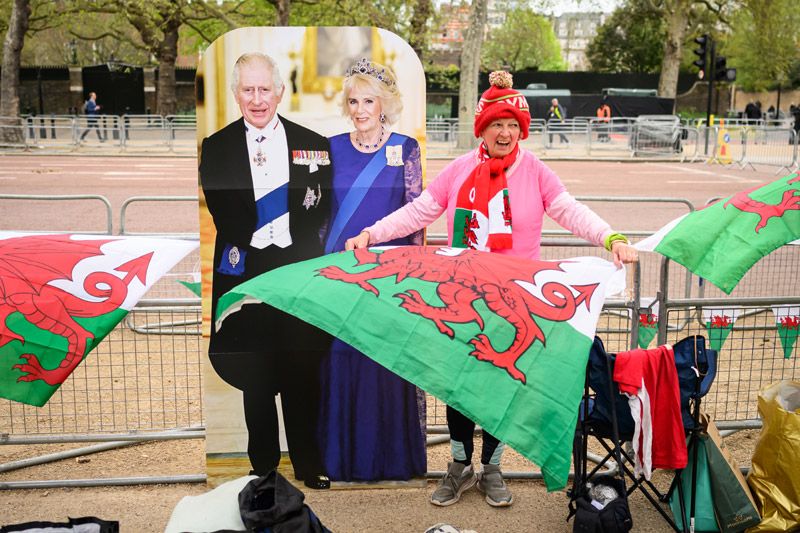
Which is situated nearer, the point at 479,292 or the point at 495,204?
the point at 479,292

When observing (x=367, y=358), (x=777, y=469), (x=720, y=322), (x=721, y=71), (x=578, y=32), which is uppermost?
(x=578, y=32)

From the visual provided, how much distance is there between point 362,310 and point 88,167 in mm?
21231

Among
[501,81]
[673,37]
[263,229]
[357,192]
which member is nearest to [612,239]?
[501,81]

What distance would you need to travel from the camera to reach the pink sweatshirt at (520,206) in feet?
14.0

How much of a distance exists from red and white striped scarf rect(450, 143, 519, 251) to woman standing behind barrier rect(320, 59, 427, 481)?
412 millimetres

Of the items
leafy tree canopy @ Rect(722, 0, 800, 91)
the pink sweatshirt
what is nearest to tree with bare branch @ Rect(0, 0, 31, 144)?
the pink sweatshirt

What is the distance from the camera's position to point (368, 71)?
4.51 metres

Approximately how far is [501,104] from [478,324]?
1.20 metres

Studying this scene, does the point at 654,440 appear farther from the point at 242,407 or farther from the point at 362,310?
the point at 242,407

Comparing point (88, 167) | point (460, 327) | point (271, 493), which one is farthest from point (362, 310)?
point (88, 167)

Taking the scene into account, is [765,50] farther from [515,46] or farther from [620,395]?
[620,395]

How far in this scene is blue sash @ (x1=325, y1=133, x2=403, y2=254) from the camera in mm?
4605

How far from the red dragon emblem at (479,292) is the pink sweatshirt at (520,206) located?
34 centimetres

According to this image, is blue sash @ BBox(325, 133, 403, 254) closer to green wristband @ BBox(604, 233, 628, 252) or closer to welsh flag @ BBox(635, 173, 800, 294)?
green wristband @ BBox(604, 233, 628, 252)
